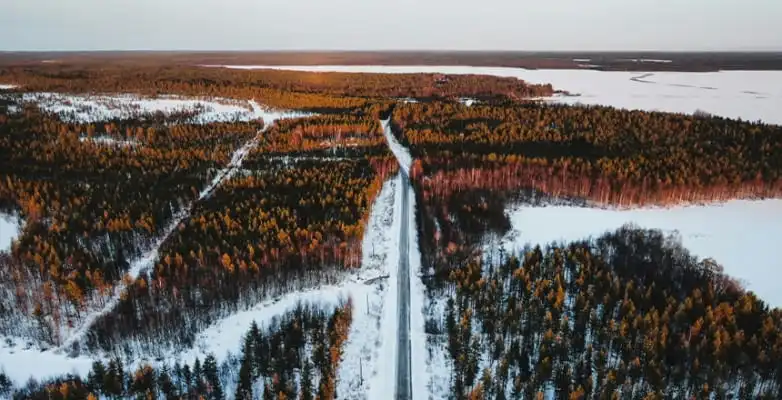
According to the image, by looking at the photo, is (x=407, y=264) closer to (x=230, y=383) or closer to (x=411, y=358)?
(x=411, y=358)

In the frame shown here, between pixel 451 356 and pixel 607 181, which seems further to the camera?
pixel 607 181

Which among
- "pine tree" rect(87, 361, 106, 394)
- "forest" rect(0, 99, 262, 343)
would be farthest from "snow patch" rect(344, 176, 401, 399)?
"forest" rect(0, 99, 262, 343)

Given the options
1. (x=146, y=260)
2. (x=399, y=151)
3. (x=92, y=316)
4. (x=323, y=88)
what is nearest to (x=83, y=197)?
(x=146, y=260)

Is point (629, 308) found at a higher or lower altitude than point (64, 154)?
lower

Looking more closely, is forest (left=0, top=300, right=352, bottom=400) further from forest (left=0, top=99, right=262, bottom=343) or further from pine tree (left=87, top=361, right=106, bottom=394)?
forest (left=0, top=99, right=262, bottom=343)

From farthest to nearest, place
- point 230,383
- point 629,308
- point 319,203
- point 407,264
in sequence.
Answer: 1. point 319,203
2. point 407,264
3. point 629,308
4. point 230,383

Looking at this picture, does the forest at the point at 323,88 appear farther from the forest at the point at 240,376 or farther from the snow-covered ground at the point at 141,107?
the forest at the point at 240,376

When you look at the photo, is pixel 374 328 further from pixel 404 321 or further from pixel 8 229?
pixel 8 229

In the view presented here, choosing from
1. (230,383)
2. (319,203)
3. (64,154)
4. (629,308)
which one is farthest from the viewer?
(64,154)

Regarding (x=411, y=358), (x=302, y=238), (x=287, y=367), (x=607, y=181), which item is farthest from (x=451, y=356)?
(x=607, y=181)
